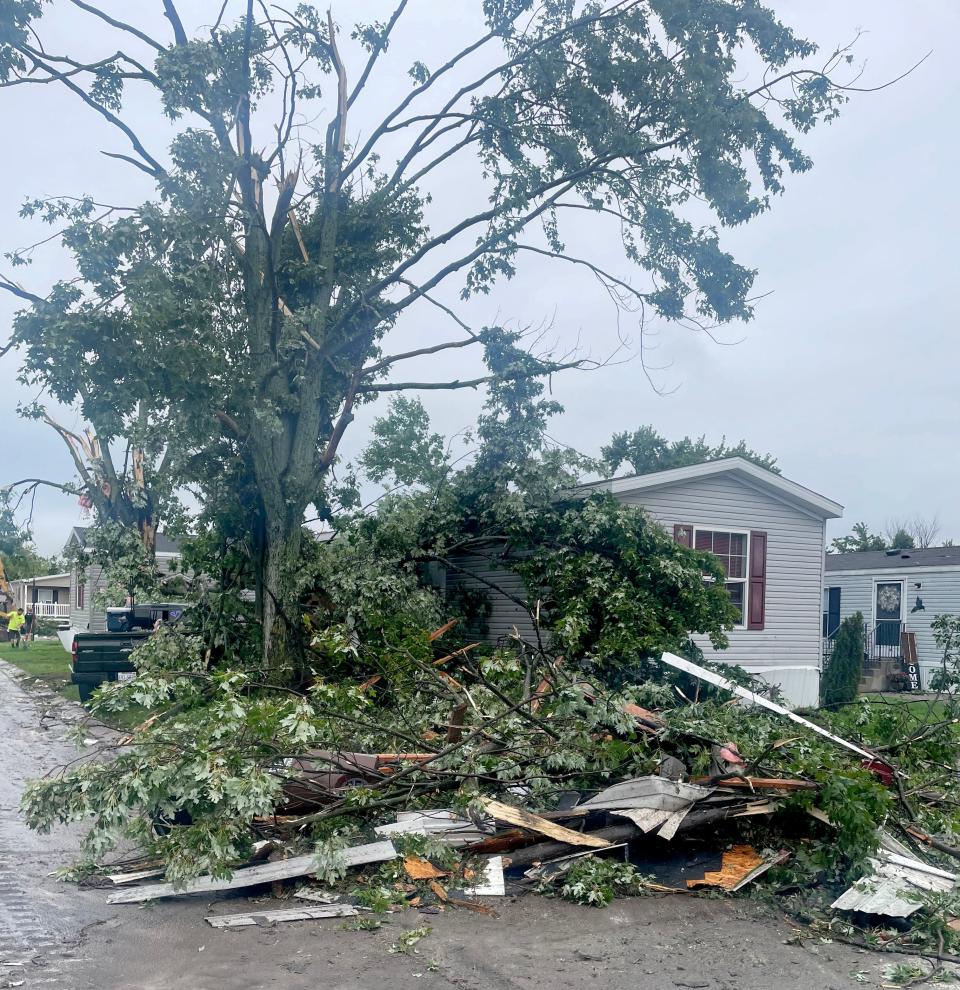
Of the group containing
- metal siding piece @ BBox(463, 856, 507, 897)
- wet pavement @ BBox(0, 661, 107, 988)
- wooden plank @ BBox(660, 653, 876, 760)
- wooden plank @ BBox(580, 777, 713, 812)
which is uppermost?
wooden plank @ BBox(660, 653, 876, 760)

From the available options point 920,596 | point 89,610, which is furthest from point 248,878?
point 89,610

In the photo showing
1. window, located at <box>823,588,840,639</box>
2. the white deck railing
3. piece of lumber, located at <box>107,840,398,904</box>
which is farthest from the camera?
the white deck railing

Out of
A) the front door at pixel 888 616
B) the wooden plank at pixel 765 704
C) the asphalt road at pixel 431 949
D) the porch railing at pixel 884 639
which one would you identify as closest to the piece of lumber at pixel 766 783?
the asphalt road at pixel 431 949

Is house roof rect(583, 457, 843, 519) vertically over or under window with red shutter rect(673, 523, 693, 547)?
over

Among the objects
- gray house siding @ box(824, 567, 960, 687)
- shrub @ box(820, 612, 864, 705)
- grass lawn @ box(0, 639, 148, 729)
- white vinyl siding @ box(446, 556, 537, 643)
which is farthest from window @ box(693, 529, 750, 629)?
gray house siding @ box(824, 567, 960, 687)

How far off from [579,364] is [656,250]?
8.61ft

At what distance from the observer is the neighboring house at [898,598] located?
26.6 m

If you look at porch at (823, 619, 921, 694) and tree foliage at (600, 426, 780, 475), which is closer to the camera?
porch at (823, 619, 921, 694)

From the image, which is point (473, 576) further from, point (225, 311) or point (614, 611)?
point (225, 311)

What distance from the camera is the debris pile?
247 inches

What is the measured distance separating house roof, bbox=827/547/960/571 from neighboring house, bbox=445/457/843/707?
10.7m

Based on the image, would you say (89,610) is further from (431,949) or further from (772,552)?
(431,949)

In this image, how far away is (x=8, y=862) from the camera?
7445 mm

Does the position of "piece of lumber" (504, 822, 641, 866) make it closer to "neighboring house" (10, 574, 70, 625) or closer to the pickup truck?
the pickup truck
